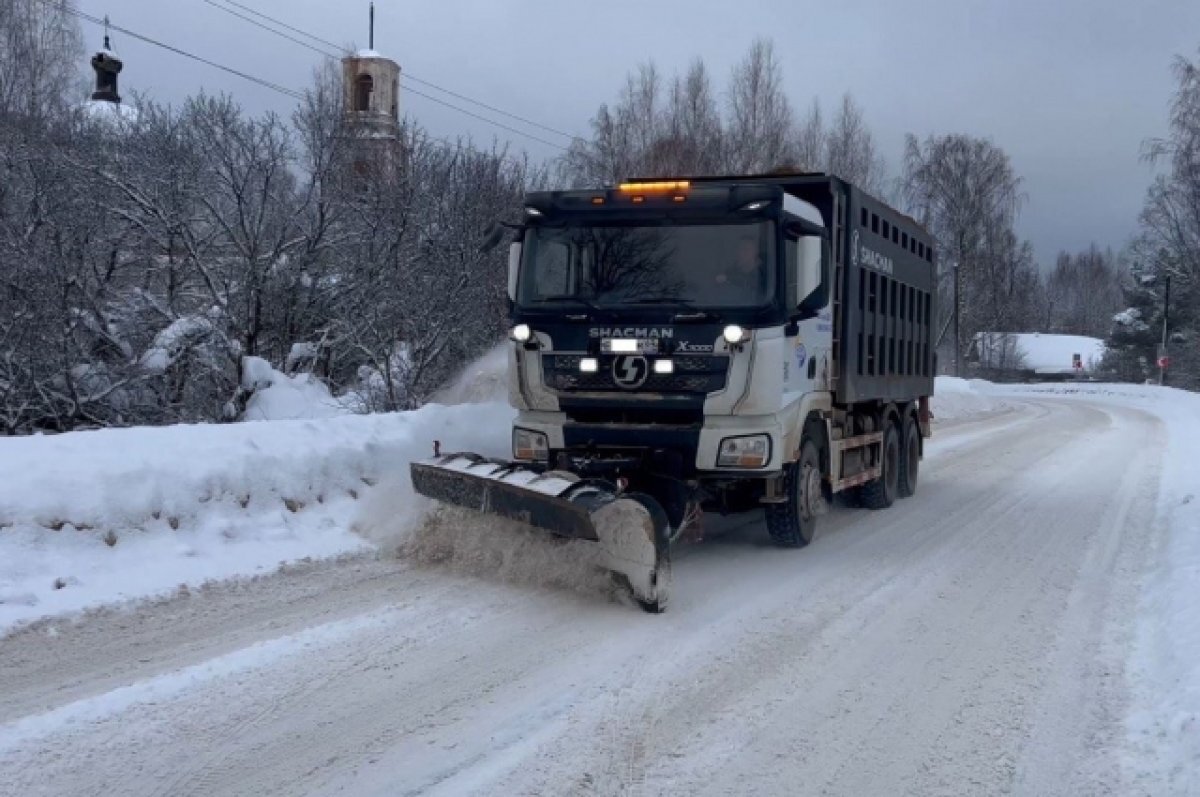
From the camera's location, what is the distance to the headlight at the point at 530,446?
8398mm

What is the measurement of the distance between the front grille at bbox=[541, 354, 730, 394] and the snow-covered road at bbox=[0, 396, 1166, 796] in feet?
4.68

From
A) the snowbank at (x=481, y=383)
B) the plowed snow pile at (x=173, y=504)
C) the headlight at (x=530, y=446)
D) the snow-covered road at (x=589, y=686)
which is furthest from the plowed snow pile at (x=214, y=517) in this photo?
the snowbank at (x=481, y=383)

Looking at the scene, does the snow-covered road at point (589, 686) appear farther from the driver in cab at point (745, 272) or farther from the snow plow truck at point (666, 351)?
the driver in cab at point (745, 272)

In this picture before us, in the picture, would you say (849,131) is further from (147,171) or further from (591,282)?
(591,282)

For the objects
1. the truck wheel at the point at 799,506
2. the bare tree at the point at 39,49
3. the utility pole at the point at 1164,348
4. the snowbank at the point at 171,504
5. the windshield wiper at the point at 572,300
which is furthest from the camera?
the utility pole at the point at 1164,348

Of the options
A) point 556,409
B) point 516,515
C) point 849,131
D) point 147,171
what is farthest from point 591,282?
point 849,131

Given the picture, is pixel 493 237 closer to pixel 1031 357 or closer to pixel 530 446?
pixel 530 446

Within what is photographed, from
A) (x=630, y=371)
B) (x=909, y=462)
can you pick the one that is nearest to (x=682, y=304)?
(x=630, y=371)

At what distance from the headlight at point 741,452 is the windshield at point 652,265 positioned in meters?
1.01

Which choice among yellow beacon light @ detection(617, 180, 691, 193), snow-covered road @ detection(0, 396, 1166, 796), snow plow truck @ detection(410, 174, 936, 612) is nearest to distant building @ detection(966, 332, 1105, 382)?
snow plow truck @ detection(410, 174, 936, 612)

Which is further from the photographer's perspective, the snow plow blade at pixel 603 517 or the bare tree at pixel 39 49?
the bare tree at pixel 39 49

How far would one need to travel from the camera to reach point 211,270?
52.1ft

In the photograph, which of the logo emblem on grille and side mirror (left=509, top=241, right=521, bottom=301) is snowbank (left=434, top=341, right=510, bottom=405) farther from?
the logo emblem on grille

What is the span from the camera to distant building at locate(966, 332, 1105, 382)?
73.6 metres
